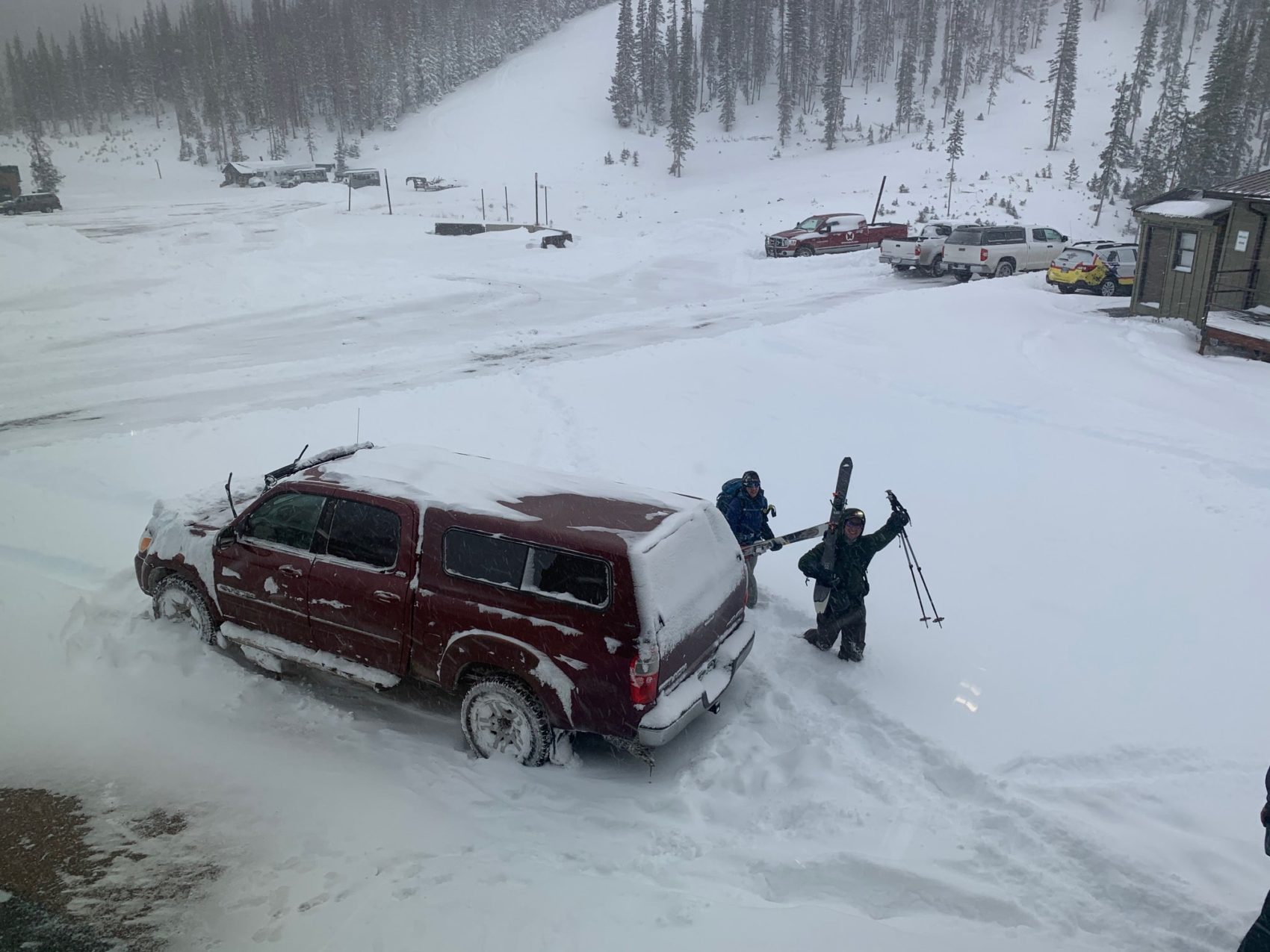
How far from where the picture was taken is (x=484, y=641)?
525 cm

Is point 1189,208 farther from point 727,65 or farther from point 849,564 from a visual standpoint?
point 727,65

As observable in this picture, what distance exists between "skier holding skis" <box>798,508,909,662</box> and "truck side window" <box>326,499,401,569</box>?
3061 millimetres

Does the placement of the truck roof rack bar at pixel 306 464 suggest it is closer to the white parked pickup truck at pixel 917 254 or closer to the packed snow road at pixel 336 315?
the packed snow road at pixel 336 315

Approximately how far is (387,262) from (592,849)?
1115 inches

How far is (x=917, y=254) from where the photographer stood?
89.8 ft

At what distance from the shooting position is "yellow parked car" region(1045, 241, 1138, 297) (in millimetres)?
23047

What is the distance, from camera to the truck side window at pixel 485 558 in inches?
206

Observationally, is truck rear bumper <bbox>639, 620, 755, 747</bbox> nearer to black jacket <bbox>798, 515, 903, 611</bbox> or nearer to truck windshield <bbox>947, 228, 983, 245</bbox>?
black jacket <bbox>798, 515, 903, 611</bbox>

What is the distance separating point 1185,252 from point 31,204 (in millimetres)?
57503

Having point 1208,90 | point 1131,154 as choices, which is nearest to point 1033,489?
point 1208,90

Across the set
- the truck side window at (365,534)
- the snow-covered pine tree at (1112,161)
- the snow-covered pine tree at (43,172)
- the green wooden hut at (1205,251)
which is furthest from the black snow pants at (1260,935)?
the snow-covered pine tree at (43,172)

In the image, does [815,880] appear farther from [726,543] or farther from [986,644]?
[986,644]

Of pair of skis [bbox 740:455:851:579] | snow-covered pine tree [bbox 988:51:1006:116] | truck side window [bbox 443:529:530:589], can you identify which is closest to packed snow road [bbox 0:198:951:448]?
truck side window [bbox 443:529:530:589]

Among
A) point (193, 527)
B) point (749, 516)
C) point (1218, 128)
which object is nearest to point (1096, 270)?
point (749, 516)
